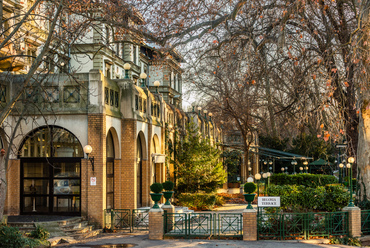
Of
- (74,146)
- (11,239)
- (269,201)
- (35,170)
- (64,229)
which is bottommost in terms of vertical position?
(64,229)

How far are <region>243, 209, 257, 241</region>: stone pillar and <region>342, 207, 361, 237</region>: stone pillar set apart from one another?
11.4 ft

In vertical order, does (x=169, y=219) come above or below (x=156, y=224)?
above

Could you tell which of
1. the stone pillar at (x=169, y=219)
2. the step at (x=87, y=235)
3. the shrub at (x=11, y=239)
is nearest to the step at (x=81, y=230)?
the step at (x=87, y=235)

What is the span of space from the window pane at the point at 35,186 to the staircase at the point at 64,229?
2.29m

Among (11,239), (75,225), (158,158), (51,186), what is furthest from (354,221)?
(51,186)

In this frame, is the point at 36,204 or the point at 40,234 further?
the point at 36,204

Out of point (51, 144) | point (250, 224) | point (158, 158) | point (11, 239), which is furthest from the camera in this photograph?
point (158, 158)

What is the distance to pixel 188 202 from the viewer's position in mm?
28797

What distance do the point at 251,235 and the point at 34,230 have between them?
24.9ft

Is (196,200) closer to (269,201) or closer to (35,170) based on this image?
(35,170)

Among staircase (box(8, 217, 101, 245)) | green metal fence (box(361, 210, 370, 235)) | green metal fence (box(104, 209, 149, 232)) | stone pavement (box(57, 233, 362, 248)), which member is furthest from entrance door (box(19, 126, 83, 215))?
green metal fence (box(361, 210, 370, 235))

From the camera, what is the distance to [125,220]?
21328 millimetres

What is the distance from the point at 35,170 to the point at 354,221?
1300 cm

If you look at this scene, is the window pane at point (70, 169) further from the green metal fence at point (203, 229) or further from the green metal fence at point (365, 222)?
the green metal fence at point (365, 222)
